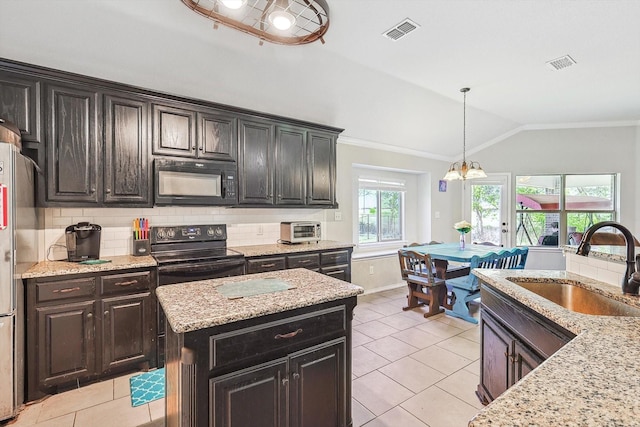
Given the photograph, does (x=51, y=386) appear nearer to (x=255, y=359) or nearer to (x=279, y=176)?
(x=255, y=359)

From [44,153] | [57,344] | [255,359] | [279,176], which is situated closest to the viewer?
[255,359]

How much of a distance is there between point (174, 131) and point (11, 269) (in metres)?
1.65

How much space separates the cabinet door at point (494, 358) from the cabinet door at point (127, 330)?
2.60 meters

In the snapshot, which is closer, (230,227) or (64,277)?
(64,277)

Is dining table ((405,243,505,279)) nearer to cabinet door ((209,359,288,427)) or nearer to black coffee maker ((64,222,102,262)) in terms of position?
cabinet door ((209,359,288,427))

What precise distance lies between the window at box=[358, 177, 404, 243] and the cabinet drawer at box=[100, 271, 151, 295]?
132 inches

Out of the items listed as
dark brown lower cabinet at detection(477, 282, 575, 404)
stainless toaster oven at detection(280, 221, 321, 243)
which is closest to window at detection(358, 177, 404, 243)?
stainless toaster oven at detection(280, 221, 321, 243)

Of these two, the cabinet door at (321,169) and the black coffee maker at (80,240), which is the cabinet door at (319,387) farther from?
the cabinet door at (321,169)

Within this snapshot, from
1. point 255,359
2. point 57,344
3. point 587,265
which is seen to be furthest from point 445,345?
point 57,344

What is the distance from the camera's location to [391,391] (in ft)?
7.74

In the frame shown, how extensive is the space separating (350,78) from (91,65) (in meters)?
2.45

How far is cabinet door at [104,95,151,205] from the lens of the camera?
270 centimetres

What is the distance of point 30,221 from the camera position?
2.32m

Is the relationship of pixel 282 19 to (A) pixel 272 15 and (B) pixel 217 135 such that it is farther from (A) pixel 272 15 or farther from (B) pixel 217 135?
(B) pixel 217 135
